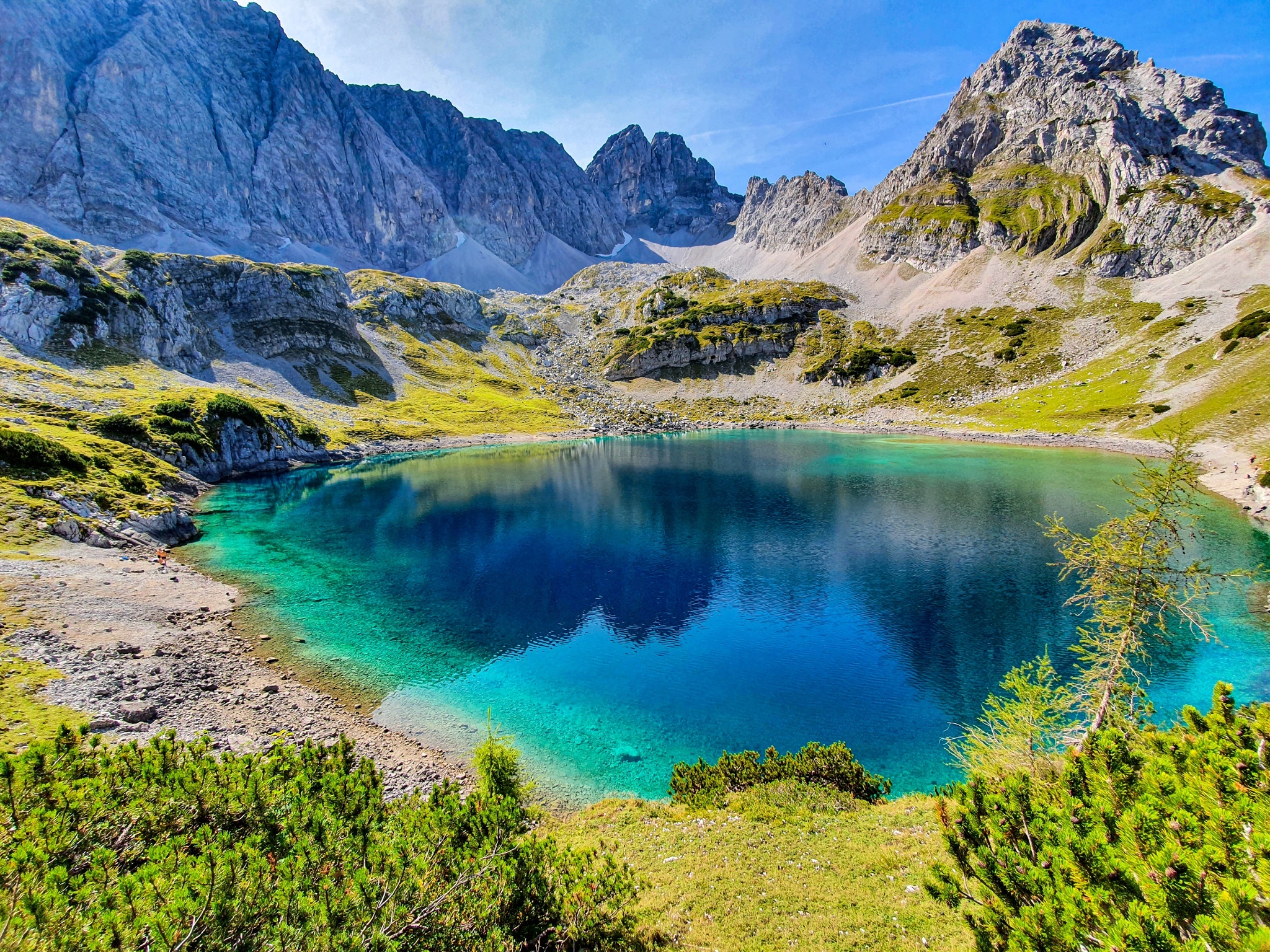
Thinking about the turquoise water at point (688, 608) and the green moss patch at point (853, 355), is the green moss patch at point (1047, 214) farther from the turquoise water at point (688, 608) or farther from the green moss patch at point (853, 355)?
the turquoise water at point (688, 608)

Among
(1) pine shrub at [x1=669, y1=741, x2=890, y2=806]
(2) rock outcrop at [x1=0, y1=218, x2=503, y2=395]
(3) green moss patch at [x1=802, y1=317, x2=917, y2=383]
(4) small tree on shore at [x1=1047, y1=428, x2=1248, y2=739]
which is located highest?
(2) rock outcrop at [x1=0, y1=218, x2=503, y2=395]

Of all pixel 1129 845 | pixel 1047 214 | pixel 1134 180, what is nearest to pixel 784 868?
pixel 1129 845

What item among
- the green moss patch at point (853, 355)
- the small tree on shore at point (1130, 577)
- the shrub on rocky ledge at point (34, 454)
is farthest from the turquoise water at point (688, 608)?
the green moss patch at point (853, 355)

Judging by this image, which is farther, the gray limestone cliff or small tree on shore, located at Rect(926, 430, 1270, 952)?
the gray limestone cliff

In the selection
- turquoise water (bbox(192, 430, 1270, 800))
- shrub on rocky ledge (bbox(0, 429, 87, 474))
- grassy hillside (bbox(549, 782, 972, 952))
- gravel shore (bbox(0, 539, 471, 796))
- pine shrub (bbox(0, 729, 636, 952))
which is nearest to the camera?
pine shrub (bbox(0, 729, 636, 952))

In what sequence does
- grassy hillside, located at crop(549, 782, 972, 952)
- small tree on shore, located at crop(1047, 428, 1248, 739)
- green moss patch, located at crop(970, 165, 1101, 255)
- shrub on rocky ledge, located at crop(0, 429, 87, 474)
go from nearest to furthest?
grassy hillside, located at crop(549, 782, 972, 952)
small tree on shore, located at crop(1047, 428, 1248, 739)
shrub on rocky ledge, located at crop(0, 429, 87, 474)
green moss patch, located at crop(970, 165, 1101, 255)

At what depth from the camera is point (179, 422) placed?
76.8m

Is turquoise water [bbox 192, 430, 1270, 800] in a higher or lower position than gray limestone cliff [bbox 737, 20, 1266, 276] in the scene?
lower

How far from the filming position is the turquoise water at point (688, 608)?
2442 cm

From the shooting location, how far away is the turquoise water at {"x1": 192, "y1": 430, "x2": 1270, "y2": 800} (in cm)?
2442

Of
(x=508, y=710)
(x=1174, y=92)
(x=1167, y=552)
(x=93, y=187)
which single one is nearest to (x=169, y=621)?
(x=508, y=710)

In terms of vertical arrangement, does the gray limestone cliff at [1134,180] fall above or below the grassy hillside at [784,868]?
above

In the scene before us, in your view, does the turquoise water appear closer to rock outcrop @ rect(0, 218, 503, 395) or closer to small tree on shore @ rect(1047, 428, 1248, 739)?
small tree on shore @ rect(1047, 428, 1248, 739)

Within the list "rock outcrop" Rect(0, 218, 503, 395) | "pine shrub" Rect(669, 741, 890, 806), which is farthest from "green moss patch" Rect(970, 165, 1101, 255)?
"rock outcrop" Rect(0, 218, 503, 395)
